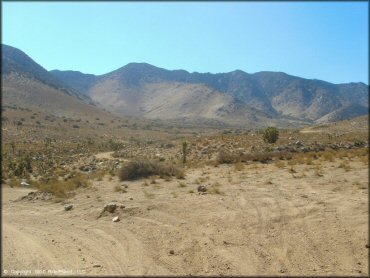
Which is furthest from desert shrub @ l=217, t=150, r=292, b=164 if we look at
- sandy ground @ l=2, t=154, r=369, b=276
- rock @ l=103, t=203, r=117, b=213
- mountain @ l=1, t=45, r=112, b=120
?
mountain @ l=1, t=45, r=112, b=120

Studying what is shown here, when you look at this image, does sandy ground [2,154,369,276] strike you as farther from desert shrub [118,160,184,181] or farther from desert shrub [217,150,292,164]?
desert shrub [217,150,292,164]

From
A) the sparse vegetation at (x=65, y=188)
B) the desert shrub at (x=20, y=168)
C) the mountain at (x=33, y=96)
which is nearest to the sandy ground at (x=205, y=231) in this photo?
the sparse vegetation at (x=65, y=188)

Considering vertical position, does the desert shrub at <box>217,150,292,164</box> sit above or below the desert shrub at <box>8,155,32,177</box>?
above

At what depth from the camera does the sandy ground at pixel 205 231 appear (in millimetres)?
9961

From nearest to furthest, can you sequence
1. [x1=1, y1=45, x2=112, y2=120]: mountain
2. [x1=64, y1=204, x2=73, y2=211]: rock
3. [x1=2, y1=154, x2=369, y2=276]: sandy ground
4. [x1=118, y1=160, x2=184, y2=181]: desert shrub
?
[x1=2, y1=154, x2=369, y2=276]: sandy ground
[x1=64, y1=204, x2=73, y2=211]: rock
[x1=118, y1=160, x2=184, y2=181]: desert shrub
[x1=1, y1=45, x2=112, y2=120]: mountain

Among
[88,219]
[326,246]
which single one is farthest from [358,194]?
[88,219]

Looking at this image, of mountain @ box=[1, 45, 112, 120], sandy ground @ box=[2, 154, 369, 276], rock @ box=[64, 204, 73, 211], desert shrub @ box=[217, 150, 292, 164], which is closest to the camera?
sandy ground @ box=[2, 154, 369, 276]

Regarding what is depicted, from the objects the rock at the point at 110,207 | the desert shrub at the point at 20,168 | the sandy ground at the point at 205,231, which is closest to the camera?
the sandy ground at the point at 205,231

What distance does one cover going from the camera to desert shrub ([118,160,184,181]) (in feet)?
74.7

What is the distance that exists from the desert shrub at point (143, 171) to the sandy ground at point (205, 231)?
11.8 ft

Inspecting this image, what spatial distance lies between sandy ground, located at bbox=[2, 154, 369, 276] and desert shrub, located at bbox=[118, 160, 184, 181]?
11.8 ft

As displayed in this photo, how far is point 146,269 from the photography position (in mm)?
9938

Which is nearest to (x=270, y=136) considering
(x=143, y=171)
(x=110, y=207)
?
(x=143, y=171)

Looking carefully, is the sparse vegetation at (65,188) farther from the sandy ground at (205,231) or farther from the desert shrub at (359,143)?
the desert shrub at (359,143)
